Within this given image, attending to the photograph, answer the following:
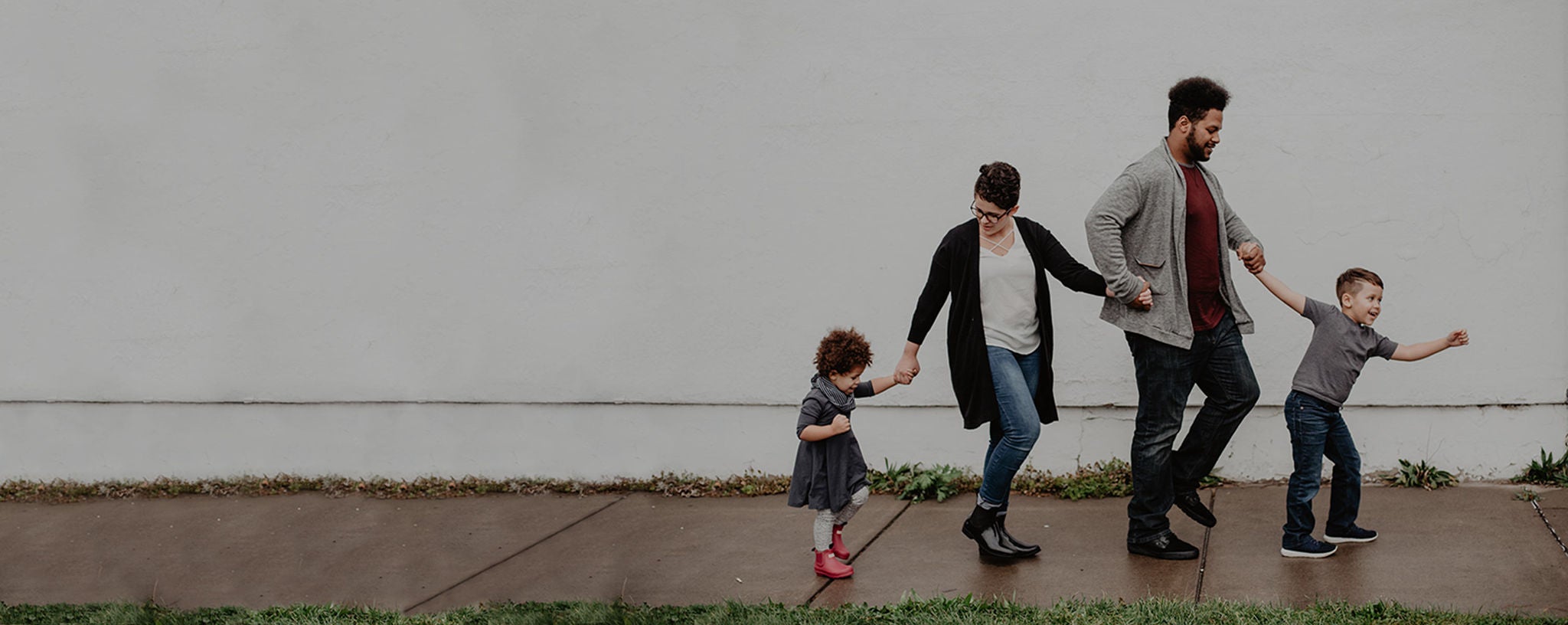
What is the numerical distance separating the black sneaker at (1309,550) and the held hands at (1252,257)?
1048 millimetres

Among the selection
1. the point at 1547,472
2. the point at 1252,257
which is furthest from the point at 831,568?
the point at 1547,472

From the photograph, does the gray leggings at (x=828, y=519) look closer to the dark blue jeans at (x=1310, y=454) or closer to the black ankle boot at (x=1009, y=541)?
the black ankle boot at (x=1009, y=541)

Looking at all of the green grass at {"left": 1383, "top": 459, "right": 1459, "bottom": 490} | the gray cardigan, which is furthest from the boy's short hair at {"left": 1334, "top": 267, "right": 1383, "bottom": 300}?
the green grass at {"left": 1383, "top": 459, "right": 1459, "bottom": 490}

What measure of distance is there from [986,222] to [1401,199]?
94.5 inches

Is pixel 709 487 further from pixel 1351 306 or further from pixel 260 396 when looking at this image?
pixel 1351 306

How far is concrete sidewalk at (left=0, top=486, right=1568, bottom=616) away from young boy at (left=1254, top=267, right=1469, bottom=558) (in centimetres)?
21

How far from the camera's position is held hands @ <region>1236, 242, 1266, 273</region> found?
4.70 m

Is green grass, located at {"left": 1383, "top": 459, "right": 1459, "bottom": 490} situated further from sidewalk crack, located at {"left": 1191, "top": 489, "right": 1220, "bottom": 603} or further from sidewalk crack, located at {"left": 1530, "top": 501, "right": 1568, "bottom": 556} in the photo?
sidewalk crack, located at {"left": 1191, "top": 489, "right": 1220, "bottom": 603}

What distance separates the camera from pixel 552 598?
196 inches

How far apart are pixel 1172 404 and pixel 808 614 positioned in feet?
5.18

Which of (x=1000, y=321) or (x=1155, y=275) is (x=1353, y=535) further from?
(x=1000, y=321)

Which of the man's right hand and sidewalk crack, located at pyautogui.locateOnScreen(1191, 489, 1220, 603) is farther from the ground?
the man's right hand

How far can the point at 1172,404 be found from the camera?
15.9ft

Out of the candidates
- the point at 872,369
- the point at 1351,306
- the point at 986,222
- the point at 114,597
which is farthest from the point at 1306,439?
the point at 114,597
